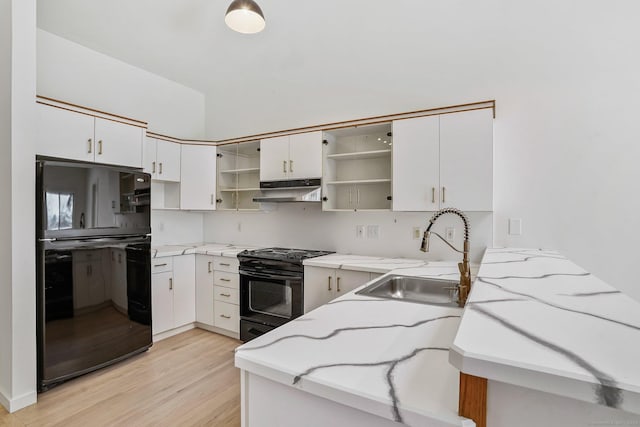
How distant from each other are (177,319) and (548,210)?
3496 mm

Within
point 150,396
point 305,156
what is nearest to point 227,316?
point 150,396

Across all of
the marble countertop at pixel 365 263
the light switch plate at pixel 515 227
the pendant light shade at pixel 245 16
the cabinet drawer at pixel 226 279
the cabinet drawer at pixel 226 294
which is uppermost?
the pendant light shade at pixel 245 16

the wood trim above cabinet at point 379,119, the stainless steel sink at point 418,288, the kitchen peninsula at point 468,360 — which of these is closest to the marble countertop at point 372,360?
the kitchen peninsula at point 468,360

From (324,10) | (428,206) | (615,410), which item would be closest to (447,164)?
(428,206)

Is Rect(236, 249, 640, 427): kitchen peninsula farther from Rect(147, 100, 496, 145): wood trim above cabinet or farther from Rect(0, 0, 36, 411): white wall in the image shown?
Rect(0, 0, 36, 411): white wall

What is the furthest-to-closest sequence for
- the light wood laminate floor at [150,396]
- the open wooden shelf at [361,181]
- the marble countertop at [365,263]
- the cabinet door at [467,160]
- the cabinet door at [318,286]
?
the open wooden shelf at [361,181] → the cabinet door at [318,286] → the marble countertop at [365,263] → the cabinet door at [467,160] → the light wood laminate floor at [150,396]

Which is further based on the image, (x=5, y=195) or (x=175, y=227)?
(x=175, y=227)

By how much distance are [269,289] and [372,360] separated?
2.15 m

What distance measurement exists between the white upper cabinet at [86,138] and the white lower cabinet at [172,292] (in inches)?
40.6

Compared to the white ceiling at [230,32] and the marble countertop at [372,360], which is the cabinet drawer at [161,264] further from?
the marble countertop at [372,360]

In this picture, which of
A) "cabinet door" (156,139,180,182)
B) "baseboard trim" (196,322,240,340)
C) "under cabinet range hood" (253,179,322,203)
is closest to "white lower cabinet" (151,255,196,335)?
"baseboard trim" (196,322,240,340)

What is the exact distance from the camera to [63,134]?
8.04ft

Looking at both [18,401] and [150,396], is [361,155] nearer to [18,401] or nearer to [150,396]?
[150,396]

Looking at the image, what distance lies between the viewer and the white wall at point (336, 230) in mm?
2635
